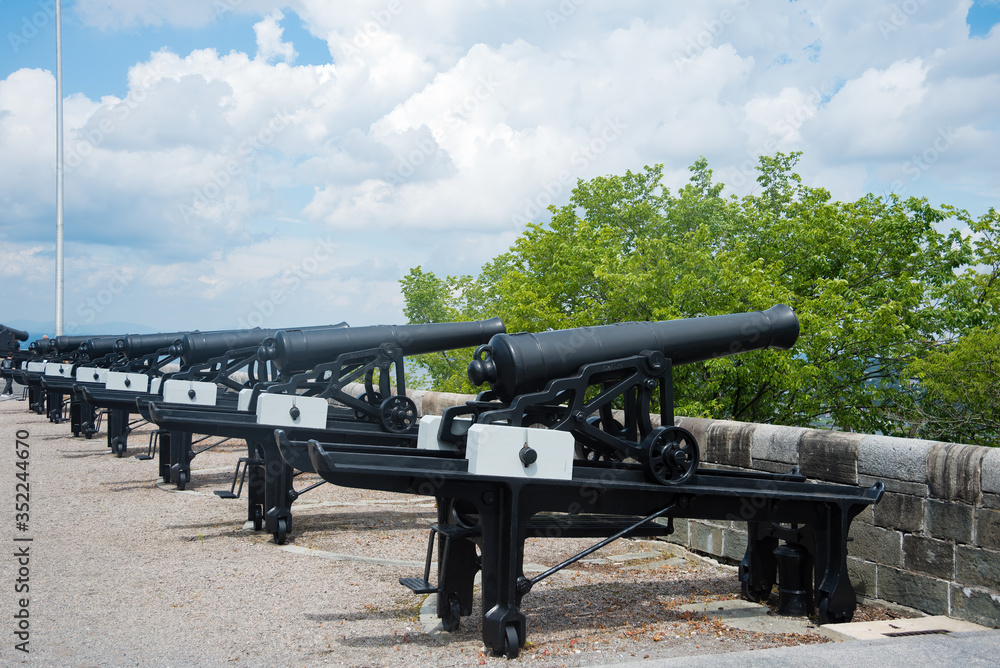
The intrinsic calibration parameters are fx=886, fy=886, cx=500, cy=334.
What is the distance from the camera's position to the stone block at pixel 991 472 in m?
Answer: 4.72

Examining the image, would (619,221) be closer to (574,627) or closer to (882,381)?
(882,381)

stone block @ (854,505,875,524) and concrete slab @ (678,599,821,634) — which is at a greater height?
stone block @ (854,505,875,524)

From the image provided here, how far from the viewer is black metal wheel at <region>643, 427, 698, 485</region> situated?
188 inches

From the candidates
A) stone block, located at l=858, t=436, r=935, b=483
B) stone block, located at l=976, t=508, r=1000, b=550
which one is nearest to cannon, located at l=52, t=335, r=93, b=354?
stone block, located at l=858, t=436, r=935, b=483

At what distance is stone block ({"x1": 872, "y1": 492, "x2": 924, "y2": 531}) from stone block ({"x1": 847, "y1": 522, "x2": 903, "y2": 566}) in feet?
0.18

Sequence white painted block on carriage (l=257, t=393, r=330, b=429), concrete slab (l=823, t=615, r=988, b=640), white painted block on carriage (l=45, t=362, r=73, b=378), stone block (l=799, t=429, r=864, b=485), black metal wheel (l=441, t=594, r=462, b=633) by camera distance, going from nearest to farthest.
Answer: concrete slab (l=823, t=615, r=988, b=640), black metal wheel (l=441, t=594, r=462, b=633), stone block (l=799, t=429, r=864, b=485), white painted block on carriage (l=257, t=393, r=330, b=429), white painted block on carriage (l=45, t=362, r=73, b=378)

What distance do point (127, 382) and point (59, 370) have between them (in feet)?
24.8

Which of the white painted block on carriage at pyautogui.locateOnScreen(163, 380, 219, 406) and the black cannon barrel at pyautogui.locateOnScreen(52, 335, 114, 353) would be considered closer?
the white painted block on carriage at pyautogui.locateOnScreen(163, 380, 219, 406)

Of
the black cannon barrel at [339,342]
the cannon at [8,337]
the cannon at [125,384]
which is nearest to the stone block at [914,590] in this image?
the black cannon barrel at [339,342]

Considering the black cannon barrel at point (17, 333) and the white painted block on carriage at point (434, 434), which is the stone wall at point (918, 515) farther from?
the black cannon barrel at point (17, 333)

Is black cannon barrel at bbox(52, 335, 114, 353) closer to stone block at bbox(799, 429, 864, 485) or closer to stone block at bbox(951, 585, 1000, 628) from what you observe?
stone block at bbox(799, 429, 864, 485)

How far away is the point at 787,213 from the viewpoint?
1928cm

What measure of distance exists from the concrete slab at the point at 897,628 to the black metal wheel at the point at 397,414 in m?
4.65

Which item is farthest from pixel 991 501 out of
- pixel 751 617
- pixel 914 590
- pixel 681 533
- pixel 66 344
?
pixel 66 344
